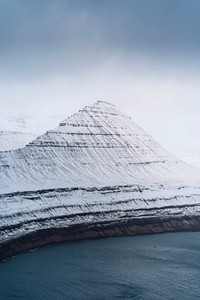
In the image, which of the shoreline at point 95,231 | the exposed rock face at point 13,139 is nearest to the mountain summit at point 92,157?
the exposed rock face at point 13,139

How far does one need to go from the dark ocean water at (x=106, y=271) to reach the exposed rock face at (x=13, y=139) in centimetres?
2634

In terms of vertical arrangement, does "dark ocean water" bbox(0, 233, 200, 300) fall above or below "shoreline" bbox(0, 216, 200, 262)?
below

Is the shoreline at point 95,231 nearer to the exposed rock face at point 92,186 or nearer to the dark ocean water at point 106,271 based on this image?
the exposed rock face at point 92,186

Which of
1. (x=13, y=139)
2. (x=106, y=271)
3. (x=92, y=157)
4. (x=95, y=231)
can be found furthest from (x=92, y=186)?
(x=106, y=271)

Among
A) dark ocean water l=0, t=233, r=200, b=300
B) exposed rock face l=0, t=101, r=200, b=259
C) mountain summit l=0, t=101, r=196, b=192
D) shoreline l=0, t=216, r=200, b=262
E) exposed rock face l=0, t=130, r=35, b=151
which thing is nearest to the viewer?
dark ocean water l=0, t=233, r=200, b=300

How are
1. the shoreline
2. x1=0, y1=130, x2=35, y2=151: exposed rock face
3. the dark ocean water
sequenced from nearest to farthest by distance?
the dark ocean water < the shoreline < x1=0, y1=130, x2=35, y2=151: exposed rock face

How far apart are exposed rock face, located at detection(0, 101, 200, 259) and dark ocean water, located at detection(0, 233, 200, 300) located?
3.88m

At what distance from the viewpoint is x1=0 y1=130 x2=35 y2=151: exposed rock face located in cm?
9031

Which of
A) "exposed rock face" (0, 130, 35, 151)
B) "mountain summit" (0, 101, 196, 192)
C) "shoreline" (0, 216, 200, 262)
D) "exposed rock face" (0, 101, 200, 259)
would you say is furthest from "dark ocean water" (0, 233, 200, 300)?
"exposed rock face" (0, 130, 35, 151)

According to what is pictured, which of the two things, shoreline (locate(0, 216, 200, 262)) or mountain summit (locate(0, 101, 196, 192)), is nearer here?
shoreline (locate(0, 216, 200, 262))

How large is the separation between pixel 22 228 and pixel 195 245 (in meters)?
26.1

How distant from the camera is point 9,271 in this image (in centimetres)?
5597

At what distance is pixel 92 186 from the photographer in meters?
87.1

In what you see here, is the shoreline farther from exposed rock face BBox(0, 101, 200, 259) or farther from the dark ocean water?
the dark ocean water
